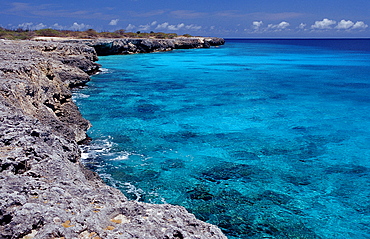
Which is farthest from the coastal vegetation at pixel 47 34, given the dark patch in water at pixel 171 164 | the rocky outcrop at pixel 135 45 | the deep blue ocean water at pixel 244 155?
the dark patch in water at pixel 171 164

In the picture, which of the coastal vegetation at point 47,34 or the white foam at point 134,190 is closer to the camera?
the white foam at point 134,190

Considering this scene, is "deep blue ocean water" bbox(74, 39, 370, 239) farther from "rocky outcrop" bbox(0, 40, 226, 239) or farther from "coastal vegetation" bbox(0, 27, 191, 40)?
"coastal vegetation" bbox(0, 27, 191, 40)

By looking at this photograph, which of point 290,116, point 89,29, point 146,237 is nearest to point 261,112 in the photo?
point 290,116

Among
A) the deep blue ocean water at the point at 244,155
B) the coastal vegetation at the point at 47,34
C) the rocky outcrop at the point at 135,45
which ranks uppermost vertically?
the coastal vegetation at the point at 47,34

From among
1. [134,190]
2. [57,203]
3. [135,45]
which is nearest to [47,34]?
[135,45]

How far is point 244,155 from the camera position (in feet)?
46.6

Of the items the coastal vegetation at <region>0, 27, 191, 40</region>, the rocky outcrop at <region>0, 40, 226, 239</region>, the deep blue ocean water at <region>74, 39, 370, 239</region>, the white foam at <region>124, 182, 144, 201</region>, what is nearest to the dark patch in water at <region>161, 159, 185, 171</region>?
the deep blue ocean water at <region>74, 39, 370, 239</region>

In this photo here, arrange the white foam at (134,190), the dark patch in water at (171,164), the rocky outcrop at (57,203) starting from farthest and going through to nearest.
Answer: the dark patch in water at (171,164) < the white foam at (134,190) < the rocky outcrop at (57,203)

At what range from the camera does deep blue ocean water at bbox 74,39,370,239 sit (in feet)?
31.9

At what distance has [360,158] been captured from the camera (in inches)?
567

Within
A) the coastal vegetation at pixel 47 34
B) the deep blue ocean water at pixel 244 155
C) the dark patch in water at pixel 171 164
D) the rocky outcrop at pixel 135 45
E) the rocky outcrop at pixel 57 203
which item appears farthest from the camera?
the rocky outcrop at pixel 135 45

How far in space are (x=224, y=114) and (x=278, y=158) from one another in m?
8.32

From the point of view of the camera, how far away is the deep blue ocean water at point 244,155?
973 cm

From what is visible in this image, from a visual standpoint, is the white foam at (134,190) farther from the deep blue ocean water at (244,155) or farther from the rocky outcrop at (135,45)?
the rocky outcrop at (135,45)
